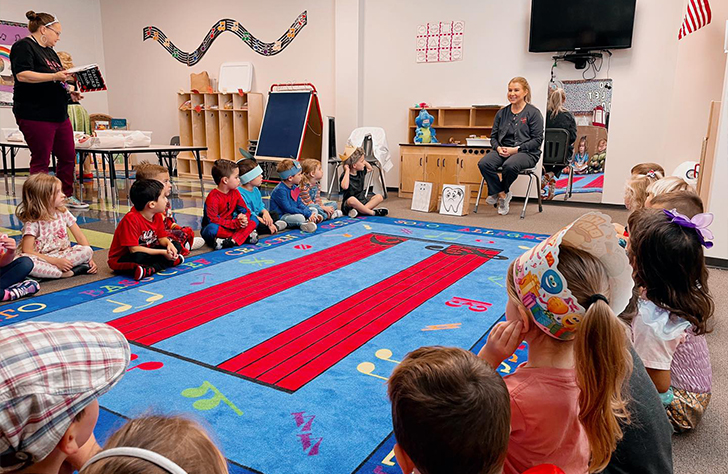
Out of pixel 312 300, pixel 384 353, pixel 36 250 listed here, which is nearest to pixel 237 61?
pixel 36 250

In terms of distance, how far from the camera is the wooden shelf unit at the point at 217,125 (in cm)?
808

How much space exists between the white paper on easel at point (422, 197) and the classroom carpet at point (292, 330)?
66.5 inches

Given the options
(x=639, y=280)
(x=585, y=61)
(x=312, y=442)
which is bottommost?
(x=312, y=442)

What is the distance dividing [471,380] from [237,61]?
27.2 feet

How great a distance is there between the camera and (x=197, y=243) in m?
3.92

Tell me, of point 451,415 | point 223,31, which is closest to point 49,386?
point 451,415

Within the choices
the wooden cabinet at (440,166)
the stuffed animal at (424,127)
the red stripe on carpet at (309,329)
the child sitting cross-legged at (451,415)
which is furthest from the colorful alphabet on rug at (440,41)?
the child sitting cross-legged at (451,415)

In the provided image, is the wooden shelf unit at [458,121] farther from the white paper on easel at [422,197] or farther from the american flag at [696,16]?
the american flag at [696,16]

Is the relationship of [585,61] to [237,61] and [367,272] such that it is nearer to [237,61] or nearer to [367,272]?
[367,272]

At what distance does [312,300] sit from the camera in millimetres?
2795

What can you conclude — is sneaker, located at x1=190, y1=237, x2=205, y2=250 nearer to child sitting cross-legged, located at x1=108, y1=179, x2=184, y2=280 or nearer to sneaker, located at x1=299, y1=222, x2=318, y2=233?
child sitting cross-legged, located at x1=108, y1=179, x2=184, y2=280

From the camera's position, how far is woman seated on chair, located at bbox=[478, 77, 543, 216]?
5.53m

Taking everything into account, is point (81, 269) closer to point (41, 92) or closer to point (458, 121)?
point (41, 92)

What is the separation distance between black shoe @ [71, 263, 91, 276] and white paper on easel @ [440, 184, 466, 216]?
11.4 ft
